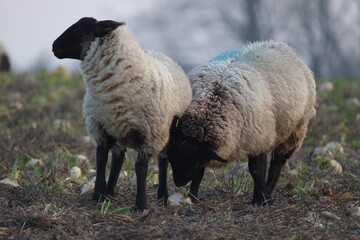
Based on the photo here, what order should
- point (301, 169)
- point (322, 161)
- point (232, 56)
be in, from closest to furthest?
point (232, 56) < point (301, 169) < point (322, 161)

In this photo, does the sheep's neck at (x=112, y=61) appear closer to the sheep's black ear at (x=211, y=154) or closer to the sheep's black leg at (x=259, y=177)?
the sheep's black ear at (x=211, y=154)

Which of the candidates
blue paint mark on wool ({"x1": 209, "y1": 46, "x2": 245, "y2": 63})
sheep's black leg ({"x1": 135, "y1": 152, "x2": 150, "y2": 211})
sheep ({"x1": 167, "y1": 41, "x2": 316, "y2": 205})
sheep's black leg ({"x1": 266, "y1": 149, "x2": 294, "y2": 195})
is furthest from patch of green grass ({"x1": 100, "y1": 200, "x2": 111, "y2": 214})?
blue paint mark on wool ({"x1": 209, "y1": 46, "x2": 245, "y2": 63})

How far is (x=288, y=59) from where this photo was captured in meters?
6.93

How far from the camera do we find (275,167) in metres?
6.94

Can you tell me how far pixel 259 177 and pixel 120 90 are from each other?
1635mm

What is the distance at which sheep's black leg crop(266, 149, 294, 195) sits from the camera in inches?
271

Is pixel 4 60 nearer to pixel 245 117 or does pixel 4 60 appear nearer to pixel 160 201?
pixel 160 201

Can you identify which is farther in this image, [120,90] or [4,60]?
[4,60]

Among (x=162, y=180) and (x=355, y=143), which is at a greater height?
(x=162, y=180)

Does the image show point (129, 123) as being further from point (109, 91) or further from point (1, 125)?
point (1, 125)

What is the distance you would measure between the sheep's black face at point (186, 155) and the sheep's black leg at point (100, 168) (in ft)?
1.85

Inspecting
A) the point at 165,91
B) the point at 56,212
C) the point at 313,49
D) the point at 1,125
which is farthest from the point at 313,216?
the point at 313,49

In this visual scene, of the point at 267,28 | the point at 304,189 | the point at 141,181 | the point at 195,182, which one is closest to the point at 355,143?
the point at 304,189

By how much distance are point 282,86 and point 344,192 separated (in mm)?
1149
